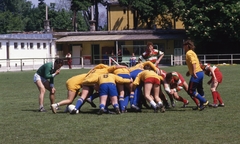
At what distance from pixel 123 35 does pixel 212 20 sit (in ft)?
45.4

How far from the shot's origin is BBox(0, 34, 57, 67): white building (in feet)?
192

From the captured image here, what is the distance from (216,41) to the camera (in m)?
51.2

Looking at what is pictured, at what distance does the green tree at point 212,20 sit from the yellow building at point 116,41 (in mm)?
4074

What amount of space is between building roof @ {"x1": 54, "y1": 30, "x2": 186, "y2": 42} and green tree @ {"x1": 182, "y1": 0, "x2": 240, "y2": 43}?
6.51 meters

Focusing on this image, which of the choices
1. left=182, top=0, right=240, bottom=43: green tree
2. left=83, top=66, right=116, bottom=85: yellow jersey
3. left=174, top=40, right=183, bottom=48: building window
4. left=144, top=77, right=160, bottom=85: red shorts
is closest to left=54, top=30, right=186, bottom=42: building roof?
left=174, top=40, right=183, bottom=48: building window

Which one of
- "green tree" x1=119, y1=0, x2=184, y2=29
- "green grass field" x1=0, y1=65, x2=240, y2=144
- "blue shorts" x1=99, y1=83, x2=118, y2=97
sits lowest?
"green grass field" x1=0, y1=65, x2=240, y2=144

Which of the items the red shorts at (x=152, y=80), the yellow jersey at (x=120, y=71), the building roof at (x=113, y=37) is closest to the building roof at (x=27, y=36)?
the building roof at (x=113, y=37)

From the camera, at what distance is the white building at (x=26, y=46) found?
58375 mm

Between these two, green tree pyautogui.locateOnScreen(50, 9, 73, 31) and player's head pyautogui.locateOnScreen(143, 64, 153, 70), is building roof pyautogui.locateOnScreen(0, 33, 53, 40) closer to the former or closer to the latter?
green tree pyautogui.locateOnScreen(50, 9, 73, 31)

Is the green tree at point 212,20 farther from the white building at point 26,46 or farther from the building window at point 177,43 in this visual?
the white building at point 26,46

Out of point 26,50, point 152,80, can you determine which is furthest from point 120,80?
point 26,50

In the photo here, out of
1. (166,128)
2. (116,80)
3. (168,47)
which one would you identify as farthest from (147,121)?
(168,47)

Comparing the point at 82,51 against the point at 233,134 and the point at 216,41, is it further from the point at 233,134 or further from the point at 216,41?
the point at 233,134

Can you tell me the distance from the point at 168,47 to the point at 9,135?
1945 inches
